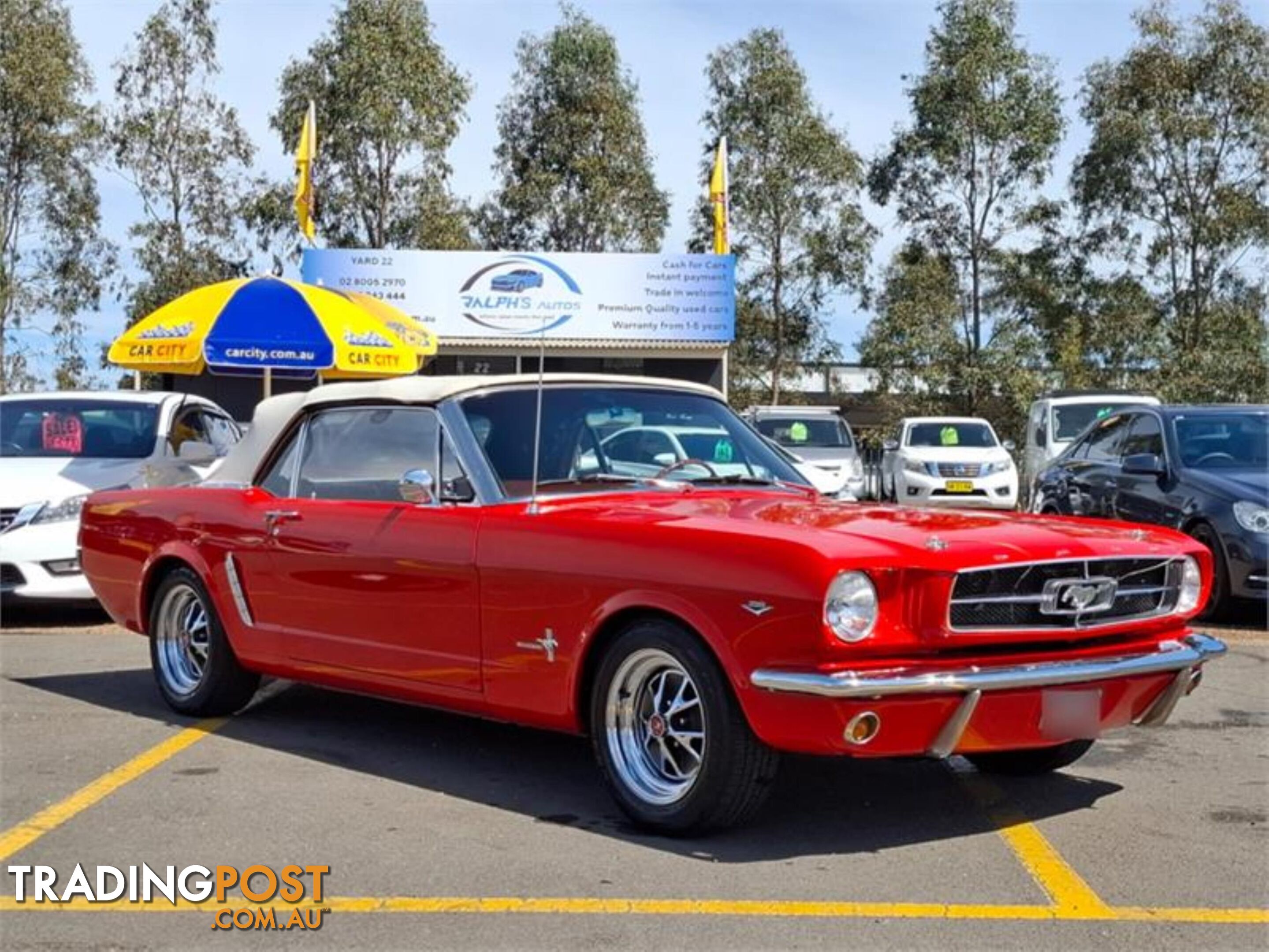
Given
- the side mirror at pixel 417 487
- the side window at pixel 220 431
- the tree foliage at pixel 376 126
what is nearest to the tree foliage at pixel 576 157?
the tree foliage at pixel 376 126

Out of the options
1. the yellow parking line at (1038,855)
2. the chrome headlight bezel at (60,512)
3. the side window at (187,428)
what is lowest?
the yellow parking line at (1038,855)

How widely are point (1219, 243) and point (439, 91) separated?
1855cm

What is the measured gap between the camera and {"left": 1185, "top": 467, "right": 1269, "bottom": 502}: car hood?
395 inches

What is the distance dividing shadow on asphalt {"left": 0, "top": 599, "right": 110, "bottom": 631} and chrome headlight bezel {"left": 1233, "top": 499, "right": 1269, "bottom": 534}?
24.8 ft

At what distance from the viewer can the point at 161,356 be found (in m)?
11.8

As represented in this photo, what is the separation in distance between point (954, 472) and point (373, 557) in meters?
17.3

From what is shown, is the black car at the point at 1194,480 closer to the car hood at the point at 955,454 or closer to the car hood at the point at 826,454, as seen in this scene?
the car hood at the point at 826,454

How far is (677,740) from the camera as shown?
4.89m

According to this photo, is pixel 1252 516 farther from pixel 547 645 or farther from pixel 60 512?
pixel 60 512

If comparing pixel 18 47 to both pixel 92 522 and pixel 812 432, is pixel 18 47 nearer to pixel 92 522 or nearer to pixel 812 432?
pixel 812 432

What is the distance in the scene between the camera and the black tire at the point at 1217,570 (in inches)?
396

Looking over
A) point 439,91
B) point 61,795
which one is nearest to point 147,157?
point 439,91

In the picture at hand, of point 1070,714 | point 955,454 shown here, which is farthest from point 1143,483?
point 955,454

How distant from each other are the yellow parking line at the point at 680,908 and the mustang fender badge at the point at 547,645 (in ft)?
3.40
